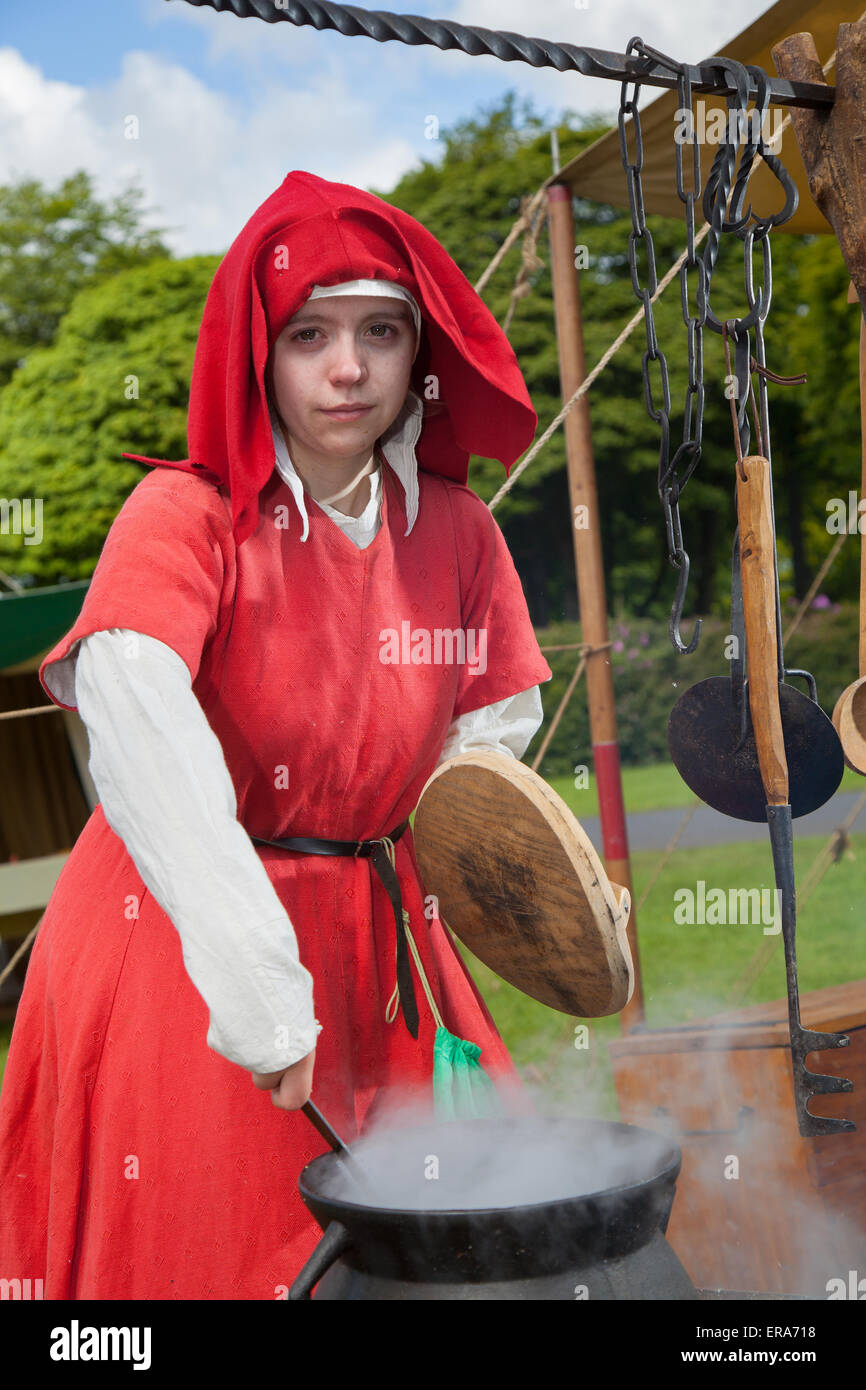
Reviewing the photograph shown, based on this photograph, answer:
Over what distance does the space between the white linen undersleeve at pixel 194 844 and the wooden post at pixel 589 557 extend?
206cm

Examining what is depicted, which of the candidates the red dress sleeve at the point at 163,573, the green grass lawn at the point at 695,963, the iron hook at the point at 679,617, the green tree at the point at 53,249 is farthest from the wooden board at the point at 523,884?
the green tree at the point at 53,249

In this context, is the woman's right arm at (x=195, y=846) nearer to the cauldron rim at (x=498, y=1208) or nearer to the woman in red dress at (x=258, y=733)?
the woman in red dress at (x=258, y=733)

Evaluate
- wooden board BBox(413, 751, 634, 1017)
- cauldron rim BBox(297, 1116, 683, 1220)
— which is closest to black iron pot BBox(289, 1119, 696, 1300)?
cauldron rim BBox(297, 1116, 683, 1220)

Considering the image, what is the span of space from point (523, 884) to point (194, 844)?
45cm

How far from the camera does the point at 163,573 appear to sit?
4.77 ft

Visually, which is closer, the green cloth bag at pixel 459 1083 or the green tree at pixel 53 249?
the green cloth bag at pixel 459 1083

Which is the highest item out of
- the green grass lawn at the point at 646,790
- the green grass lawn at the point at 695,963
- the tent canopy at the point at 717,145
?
the tent canopy at the point at 717,145

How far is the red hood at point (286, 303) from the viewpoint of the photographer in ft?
4.99

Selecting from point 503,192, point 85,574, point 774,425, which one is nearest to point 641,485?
point 774,425

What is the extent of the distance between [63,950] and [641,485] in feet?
45.6

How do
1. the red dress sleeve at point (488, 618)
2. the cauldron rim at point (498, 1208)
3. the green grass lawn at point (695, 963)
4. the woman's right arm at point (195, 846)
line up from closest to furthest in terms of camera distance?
the cauldron rim at point (498, 1208)
the woman's right arm at point (195, 846)
the red dress sleeve at point (488, 618)
the green grass lawn at point (695, 963)

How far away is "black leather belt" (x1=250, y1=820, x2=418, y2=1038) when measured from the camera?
169 centimetres

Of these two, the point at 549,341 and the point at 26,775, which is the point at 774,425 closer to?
the point at 549,341

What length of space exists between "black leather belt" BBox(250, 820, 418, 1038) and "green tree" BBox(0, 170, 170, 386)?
1401cm
